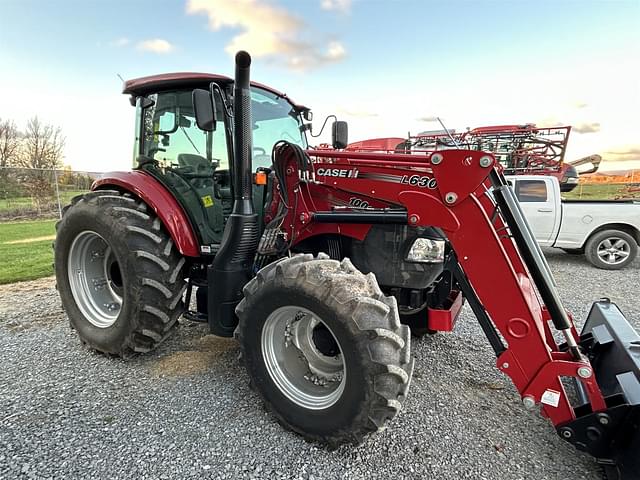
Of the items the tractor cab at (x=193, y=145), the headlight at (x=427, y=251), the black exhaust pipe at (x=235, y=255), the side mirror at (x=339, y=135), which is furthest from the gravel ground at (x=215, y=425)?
the side mirror at (x=339, y=135)

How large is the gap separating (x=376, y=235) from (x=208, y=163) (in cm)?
153

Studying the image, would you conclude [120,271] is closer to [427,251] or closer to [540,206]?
[427,251]

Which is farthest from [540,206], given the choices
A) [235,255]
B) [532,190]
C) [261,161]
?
[235,255]

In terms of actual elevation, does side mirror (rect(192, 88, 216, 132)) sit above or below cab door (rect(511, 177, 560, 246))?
above

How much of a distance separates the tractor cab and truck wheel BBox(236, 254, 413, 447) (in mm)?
1022

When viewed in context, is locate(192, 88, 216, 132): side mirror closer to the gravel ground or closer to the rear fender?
the rear fender

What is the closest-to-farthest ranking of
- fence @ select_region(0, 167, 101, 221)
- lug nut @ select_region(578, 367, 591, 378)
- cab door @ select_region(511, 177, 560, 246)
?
lug nut @ select_region(578, 367, 591, 378), cab door @ select_region(511, 177, 560, 246), fence @ select_region(0, 167, 101, 221)

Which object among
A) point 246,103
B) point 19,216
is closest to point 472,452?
point 246,103

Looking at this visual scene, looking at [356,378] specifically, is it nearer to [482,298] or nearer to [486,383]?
[482,298]

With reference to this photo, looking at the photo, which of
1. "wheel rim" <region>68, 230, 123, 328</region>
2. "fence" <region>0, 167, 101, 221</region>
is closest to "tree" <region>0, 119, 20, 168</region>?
"fence" <region>0, 167, 101, 221</region>

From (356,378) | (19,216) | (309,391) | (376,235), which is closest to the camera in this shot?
(356,378)

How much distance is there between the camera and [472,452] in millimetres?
2195

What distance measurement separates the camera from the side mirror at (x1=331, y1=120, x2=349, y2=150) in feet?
12.5

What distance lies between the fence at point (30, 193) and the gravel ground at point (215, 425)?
467 inches
